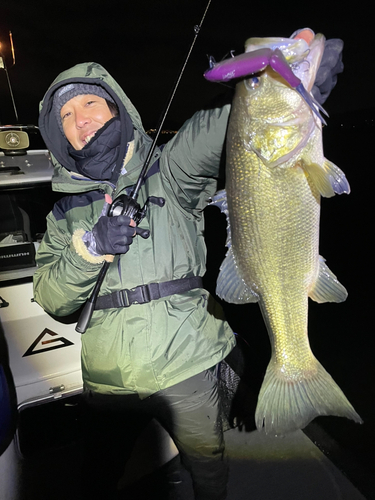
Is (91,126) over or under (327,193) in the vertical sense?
over

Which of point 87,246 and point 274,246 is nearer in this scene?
point 274,246

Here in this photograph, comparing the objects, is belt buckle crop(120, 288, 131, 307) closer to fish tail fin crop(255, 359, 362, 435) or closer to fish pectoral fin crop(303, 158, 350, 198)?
fish tail fin crop(255, 359, 362, 435)

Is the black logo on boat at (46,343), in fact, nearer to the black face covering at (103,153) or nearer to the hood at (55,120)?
the hood at (55,120)

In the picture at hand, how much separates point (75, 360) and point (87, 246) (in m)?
1.62

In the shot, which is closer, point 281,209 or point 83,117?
point 281,209

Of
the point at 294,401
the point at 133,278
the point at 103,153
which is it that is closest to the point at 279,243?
the point at 294,401

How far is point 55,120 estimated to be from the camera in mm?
2219

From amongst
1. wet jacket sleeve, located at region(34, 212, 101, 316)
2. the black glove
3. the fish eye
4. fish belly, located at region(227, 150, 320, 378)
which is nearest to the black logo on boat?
wet jacket sleeve, located at region(34, 212, 101, 316)

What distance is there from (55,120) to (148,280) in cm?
131

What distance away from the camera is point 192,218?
6.45 feet

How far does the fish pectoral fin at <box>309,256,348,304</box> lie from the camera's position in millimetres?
1437

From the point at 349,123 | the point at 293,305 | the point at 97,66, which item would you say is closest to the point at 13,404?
the point at 293,305

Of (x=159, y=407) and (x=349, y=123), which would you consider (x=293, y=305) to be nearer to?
(x=159, y=407)

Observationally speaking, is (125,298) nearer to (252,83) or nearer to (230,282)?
(230,282)
